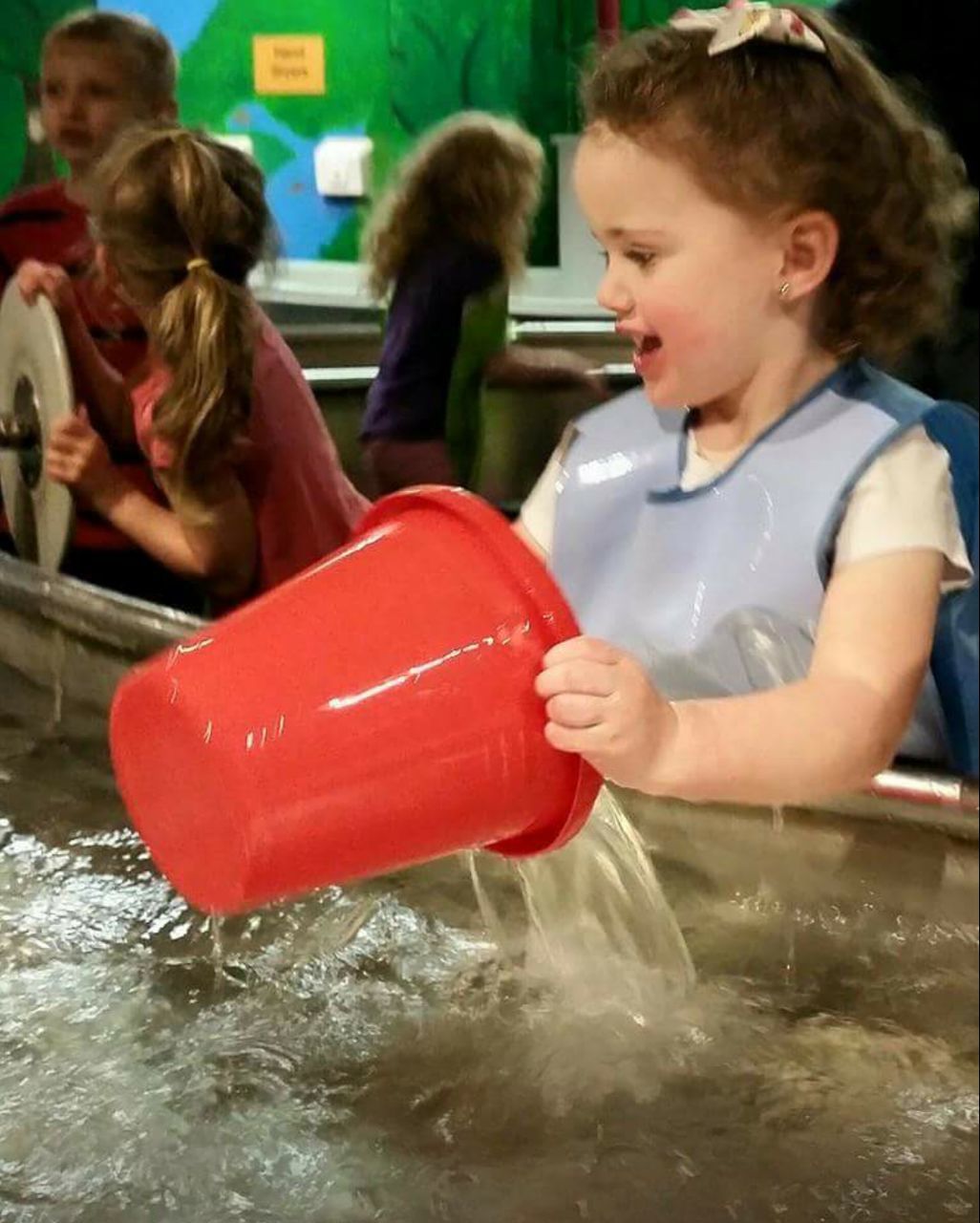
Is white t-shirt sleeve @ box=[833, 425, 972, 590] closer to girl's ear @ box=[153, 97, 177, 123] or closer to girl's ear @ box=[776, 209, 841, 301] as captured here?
girl's ear @ box=[776, 209, 841, 301]

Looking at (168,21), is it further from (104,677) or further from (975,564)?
(975,564)

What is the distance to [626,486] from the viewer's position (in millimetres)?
685

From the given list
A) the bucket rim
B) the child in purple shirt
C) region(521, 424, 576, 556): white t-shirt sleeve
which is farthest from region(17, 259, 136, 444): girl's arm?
the bucket rim

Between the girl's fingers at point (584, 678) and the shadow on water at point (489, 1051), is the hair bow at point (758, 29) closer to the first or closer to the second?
the girl's fingers at point (584, 678)

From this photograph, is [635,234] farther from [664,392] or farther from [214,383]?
[214,383]

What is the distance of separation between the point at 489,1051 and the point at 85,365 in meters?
0.74

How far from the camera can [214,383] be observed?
3.36ft

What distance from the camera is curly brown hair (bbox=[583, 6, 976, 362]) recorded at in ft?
1.83

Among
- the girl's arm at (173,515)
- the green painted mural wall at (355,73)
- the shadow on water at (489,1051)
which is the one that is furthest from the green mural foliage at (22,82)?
the shadow on water at (489,1051)

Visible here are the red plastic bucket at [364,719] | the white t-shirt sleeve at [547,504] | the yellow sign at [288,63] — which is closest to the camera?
the red plastic bucket at [364,719]

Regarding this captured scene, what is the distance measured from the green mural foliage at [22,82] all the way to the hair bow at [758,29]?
0.69 m

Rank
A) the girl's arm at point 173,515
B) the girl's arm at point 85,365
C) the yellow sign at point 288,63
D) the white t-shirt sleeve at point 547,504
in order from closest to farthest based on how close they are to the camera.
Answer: the white t-shirt sleeve at point 547,504 < the yellow sign at point 288,63 < the girl's arm at point 173,515 < the girl's arm at point 85,365

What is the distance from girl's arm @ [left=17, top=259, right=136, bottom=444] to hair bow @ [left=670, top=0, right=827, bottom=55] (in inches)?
27.6

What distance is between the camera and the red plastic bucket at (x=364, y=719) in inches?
19.8
